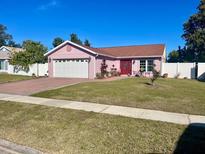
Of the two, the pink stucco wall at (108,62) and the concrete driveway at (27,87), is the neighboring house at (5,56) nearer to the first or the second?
the concrete driveway at (27,87)

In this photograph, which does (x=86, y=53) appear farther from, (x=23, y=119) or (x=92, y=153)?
(x=92, y=153)

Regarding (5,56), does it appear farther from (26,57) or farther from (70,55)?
(70,55)

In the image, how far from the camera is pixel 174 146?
4.37 metres

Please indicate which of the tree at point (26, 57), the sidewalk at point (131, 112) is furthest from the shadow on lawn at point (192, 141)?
the tree at point (26, 57)

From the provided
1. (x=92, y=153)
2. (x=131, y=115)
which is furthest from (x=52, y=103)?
(x=92, y=153)

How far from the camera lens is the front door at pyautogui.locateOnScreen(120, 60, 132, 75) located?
2481cm

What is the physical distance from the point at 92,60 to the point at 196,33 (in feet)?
70.6

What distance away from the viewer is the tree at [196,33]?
105 feet

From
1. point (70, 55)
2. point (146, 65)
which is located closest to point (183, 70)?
point (146, 65)

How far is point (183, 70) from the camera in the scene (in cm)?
2252

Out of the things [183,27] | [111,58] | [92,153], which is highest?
[183,27]

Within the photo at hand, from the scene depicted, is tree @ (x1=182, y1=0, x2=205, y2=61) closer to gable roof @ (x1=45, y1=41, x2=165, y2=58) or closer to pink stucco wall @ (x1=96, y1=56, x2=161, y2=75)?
gable roof @ (x1=45, y1=41, x2=165, y2=58)

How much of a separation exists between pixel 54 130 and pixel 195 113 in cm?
495

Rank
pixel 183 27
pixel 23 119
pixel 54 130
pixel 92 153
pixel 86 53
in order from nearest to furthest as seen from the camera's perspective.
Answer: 1. pixel 92 153
2. pixel 54 130
3. pixel 23 119
4. pixel 86 53
5. pixel 183 27
